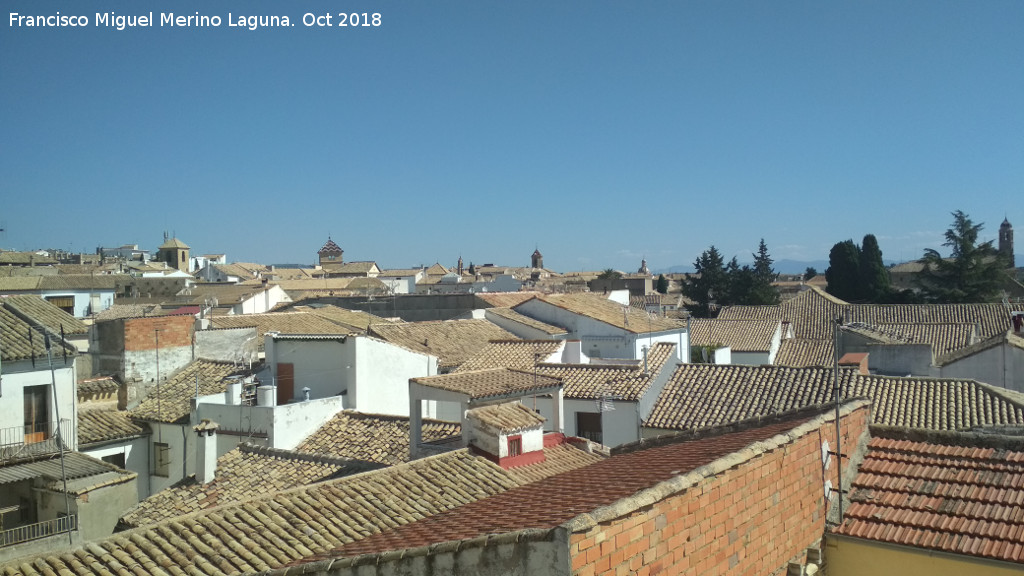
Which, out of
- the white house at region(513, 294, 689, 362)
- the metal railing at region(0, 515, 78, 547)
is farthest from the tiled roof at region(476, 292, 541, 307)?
the metal railing at region(0, 515, 78, 547)

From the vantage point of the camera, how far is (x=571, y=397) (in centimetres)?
1677

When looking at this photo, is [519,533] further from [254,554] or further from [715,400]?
[715,400]

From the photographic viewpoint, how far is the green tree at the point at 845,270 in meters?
61.0

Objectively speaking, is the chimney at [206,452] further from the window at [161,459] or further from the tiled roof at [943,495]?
the tiled roof at [943,495]

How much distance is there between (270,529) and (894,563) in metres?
5.98

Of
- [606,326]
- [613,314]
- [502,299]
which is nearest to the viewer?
[606,326]

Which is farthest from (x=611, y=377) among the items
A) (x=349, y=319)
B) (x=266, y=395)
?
(x=349, y=319)

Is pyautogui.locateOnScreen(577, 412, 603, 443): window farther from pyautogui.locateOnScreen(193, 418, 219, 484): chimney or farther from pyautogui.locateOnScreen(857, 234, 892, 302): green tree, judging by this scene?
pyautogui.locateOnScreen(857, 234, 892, 302): green tree

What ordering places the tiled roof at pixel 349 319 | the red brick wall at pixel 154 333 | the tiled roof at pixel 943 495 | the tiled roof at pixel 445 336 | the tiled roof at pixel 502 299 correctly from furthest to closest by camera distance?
the tiled roof at pixel 502 299, the tiled roof at pixel 349 319, the tiled roof at pixel 445 336, the red brick wall at pixel 154 333, the tiled roof at pixel 943 495

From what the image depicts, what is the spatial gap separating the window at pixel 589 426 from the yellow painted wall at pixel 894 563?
38.3 ft

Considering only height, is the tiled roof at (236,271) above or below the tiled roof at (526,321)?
above

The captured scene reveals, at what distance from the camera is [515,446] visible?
35.8ft

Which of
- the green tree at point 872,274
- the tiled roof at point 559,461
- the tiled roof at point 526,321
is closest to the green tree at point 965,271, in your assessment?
the green tree at point 872,274

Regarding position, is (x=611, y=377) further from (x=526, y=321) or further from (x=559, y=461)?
(x=526, y=321)
